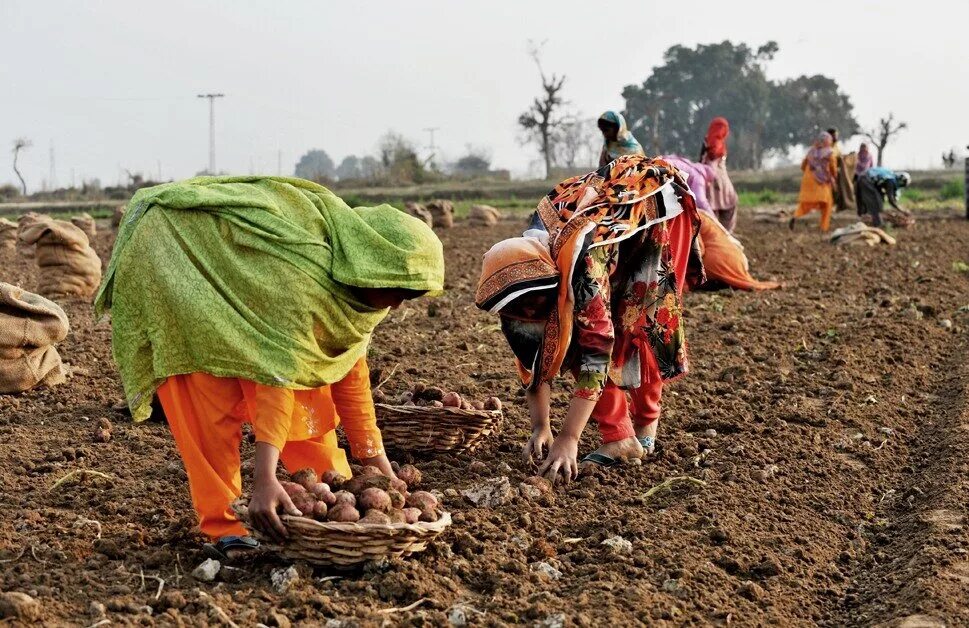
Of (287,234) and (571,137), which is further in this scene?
(571,137)

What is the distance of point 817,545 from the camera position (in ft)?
12.2

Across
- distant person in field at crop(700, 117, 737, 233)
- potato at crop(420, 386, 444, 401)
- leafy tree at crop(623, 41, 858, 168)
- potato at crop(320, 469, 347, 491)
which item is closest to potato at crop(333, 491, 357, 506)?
potato at crop(320, 469, 347, 491)

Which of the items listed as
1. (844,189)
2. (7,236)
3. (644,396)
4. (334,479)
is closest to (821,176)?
(844,189)

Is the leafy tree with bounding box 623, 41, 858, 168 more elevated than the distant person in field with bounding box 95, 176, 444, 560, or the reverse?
the leafy tree with bounding box 623, 41, 858, 168

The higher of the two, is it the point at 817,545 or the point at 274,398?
the point at 274,398

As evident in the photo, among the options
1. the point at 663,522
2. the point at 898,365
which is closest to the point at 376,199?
the point at 898,365

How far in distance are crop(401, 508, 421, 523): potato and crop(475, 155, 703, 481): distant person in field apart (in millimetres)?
961

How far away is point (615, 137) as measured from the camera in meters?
5.43

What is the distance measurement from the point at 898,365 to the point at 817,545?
3.07 metres

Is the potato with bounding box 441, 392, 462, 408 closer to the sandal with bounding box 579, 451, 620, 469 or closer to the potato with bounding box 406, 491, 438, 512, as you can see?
the sandal with bounding box 579, 451, 620, 469

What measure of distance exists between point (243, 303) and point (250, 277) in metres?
0.08

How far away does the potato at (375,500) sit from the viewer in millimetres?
3172

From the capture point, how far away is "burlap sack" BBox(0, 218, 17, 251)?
1334 centimetres

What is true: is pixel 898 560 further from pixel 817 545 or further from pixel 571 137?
pixel 571 137
